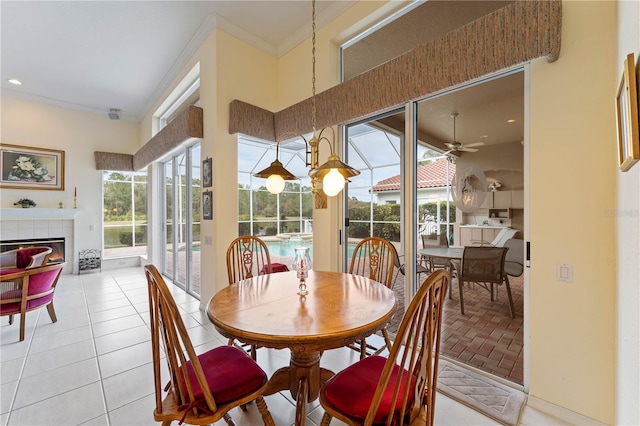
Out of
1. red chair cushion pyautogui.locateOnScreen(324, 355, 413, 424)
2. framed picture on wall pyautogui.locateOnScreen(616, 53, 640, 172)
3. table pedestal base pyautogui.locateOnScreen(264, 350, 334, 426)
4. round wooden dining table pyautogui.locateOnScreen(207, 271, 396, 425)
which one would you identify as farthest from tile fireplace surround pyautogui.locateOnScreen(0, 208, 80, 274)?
framed picture on wall pyautogui.locateOnScreen(616, 53, 640, 172)

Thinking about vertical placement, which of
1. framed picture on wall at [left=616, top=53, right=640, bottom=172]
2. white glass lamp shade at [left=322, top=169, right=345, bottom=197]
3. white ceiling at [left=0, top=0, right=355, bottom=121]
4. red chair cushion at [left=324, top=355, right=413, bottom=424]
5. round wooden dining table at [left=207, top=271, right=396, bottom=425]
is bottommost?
red chair cushion at [left=324, top=355, right=413, bottom=424]

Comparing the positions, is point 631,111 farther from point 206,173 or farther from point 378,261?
point 206,173

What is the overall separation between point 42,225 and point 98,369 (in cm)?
486

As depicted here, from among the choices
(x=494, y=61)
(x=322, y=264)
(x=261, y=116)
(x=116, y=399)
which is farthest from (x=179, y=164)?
(x=494, y=61)

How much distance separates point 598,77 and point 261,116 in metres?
3.08

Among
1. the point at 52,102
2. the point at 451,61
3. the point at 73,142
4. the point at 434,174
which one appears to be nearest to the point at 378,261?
the point at 434,174

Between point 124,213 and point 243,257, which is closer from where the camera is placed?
point 243,257

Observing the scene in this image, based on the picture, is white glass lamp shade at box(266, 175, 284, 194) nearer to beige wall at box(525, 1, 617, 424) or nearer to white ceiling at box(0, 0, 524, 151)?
white ceiling at box(0, 0, 524, 151)

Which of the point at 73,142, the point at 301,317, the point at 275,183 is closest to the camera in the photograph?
the point at 301,317

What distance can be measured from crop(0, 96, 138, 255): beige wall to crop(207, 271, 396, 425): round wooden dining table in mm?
5806

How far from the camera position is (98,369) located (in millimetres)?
2236

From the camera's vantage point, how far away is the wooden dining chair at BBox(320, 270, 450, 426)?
1006mm

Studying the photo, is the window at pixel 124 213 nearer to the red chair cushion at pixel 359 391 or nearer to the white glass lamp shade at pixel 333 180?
the white glass lamp shade at pixel 333 180

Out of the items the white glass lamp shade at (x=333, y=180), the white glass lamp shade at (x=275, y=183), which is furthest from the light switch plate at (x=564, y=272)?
the white glass lamp shade at (x=275, y=183)
